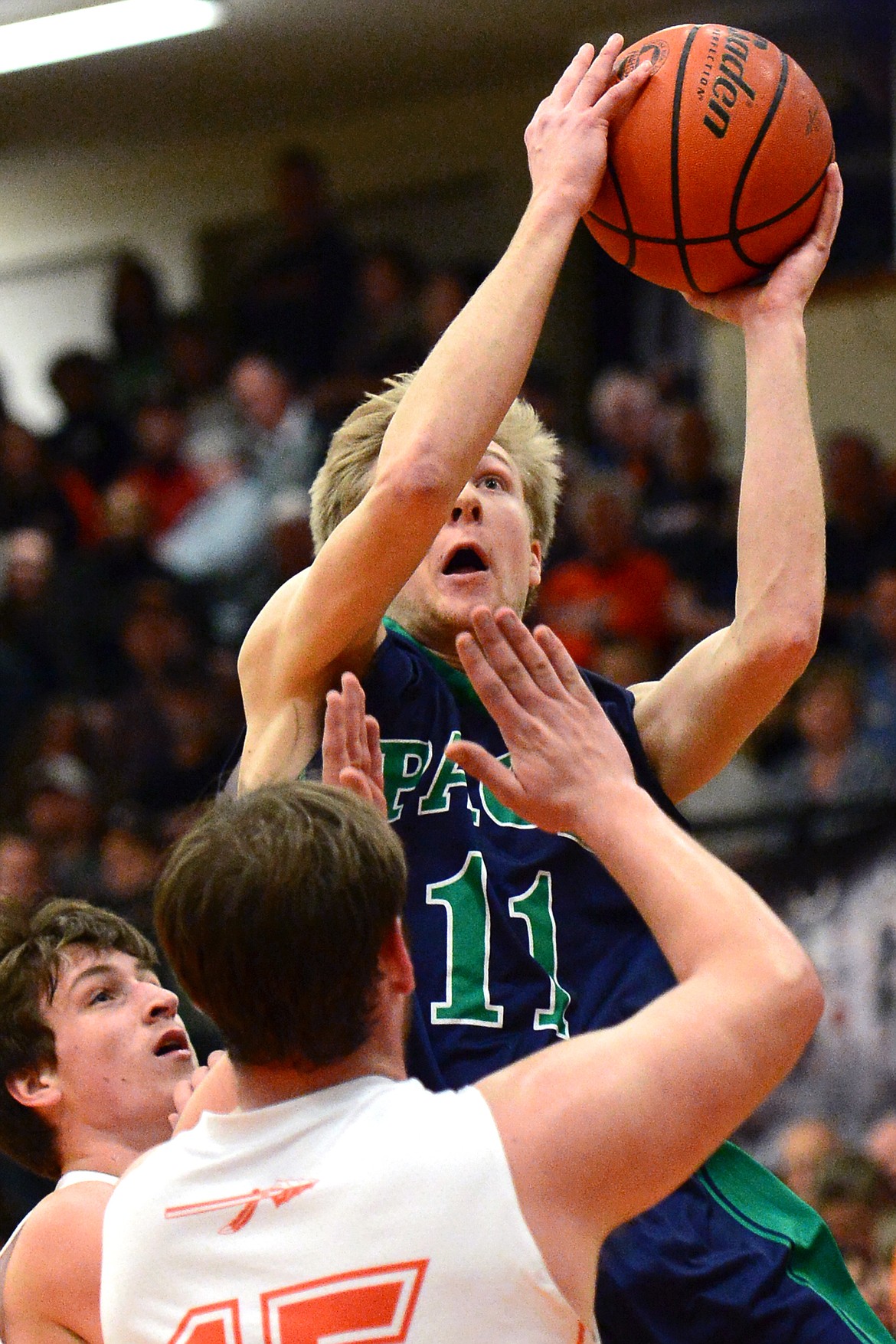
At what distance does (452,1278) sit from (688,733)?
1238 millimetres

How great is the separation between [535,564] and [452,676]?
13.0 inches

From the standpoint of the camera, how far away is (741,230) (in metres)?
2.76

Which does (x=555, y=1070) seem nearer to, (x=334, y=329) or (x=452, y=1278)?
(x=452, y=1278)

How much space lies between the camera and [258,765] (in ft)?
8.69

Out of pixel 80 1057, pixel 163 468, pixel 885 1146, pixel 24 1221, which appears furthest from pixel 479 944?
pixel 163 468

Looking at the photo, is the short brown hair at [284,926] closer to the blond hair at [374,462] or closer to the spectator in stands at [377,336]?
the blond hair at [374,462]

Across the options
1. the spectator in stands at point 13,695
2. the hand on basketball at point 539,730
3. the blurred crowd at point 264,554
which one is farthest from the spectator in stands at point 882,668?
the hand on basketball at point 539,730

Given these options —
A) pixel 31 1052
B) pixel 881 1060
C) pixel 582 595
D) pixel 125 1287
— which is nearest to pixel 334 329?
pixel 582 595

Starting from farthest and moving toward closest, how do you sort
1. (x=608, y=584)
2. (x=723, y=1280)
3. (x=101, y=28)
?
(x=101, y=28) → (x=608, y=584) → (x=723, y=1280)

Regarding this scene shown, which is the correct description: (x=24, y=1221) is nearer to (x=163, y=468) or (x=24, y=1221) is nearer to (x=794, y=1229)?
(x=794, y=1229)

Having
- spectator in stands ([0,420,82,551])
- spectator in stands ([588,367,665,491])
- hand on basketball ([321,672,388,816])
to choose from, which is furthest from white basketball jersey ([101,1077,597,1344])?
spectator in stands ([0,420,82,551])

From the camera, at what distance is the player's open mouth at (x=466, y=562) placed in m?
2.90

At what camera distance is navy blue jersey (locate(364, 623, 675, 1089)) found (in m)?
2.56

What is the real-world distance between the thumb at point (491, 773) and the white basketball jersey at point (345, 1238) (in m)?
0.33
